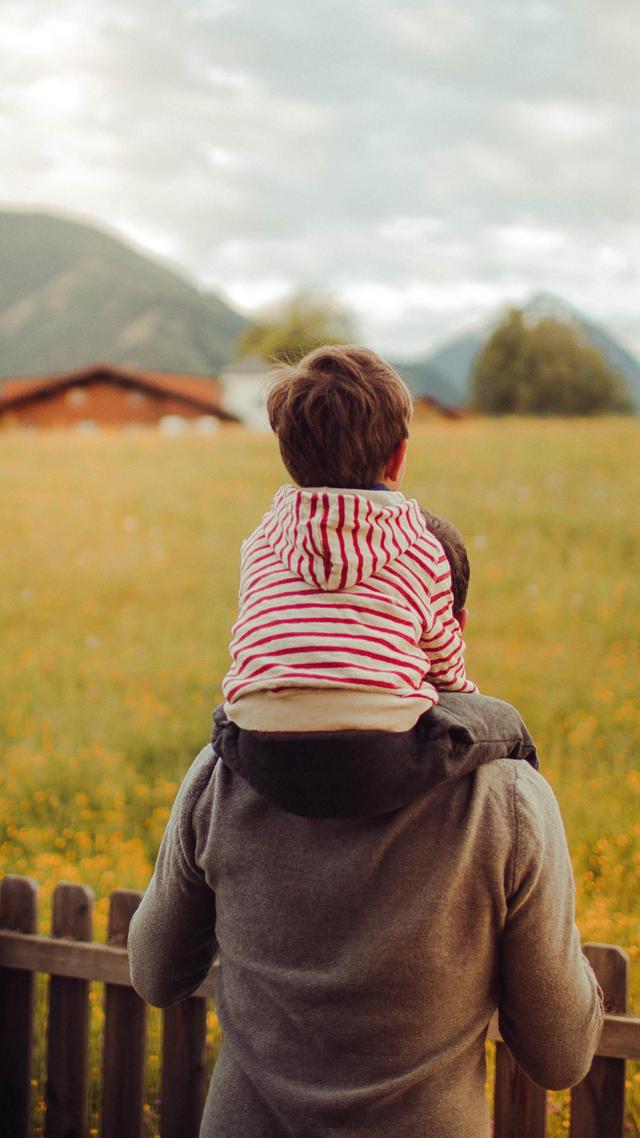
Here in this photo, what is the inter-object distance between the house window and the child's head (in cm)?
2734

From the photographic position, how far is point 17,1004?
2279 mm

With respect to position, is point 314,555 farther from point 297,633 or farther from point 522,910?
point 522,910

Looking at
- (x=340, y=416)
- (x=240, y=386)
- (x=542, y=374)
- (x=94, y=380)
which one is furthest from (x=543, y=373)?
(x=340, y=416)

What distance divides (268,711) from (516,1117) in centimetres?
125

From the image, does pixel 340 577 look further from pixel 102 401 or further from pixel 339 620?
pixel 102 401

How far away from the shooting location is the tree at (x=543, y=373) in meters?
40.4

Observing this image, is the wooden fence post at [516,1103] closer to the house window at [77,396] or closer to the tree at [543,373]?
the house window at [77,396]

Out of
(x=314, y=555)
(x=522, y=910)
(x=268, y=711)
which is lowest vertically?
(x=522, y=910)

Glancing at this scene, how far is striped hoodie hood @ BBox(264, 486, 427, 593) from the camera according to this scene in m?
1.04

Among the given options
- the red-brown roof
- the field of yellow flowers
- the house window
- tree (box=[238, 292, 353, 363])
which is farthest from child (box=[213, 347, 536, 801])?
tree (box=[238, 292, 353, 363])

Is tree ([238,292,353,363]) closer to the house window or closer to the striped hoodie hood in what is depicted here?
the house window

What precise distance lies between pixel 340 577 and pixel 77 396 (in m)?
27.7

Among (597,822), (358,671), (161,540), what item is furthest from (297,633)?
(161,540)

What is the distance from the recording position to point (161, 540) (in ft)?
25.5
